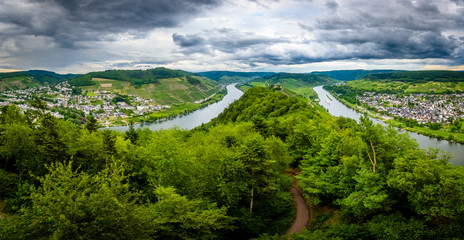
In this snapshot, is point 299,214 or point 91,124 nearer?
point 299,214

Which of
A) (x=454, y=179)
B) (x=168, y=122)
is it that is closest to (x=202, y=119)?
(x=168, y=122)

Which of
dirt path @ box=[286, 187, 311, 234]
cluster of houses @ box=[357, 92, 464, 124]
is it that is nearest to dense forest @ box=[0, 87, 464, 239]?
dirt path @ box=[286, 187, 311, 234]

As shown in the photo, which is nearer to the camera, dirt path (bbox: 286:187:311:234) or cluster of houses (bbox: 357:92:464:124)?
dirt path (bbox: 286:187:311:234)

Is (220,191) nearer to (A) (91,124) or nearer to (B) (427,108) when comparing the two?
(A) (91,124)

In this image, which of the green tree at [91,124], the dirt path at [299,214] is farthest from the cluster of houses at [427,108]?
the green tree at [91,124]

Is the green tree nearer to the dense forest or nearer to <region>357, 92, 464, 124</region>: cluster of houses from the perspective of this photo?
the dense forest

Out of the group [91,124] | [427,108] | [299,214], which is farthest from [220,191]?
[427,108]
